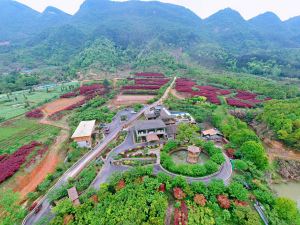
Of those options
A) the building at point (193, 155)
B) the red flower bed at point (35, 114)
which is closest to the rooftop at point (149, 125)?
the building at point (193, 155)

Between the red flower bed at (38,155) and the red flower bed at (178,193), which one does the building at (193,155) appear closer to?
the red flower bed at (178,193)

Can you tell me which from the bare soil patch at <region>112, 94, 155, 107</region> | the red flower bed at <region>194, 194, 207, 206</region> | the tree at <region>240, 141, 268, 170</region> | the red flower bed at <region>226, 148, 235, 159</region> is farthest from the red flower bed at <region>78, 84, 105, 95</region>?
the red flower bed at <region>194, 194, 207, 206</region>

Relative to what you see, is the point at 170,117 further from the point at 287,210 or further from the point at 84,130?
the point at 287,210

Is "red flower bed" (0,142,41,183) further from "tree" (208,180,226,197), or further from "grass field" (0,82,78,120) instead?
"tree" (208,180,226,197)

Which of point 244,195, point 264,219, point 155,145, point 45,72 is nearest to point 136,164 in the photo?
point 155,145

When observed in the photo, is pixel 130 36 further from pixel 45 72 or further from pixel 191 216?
pixel 191 216

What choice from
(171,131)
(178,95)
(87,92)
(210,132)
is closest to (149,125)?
(171,131)
